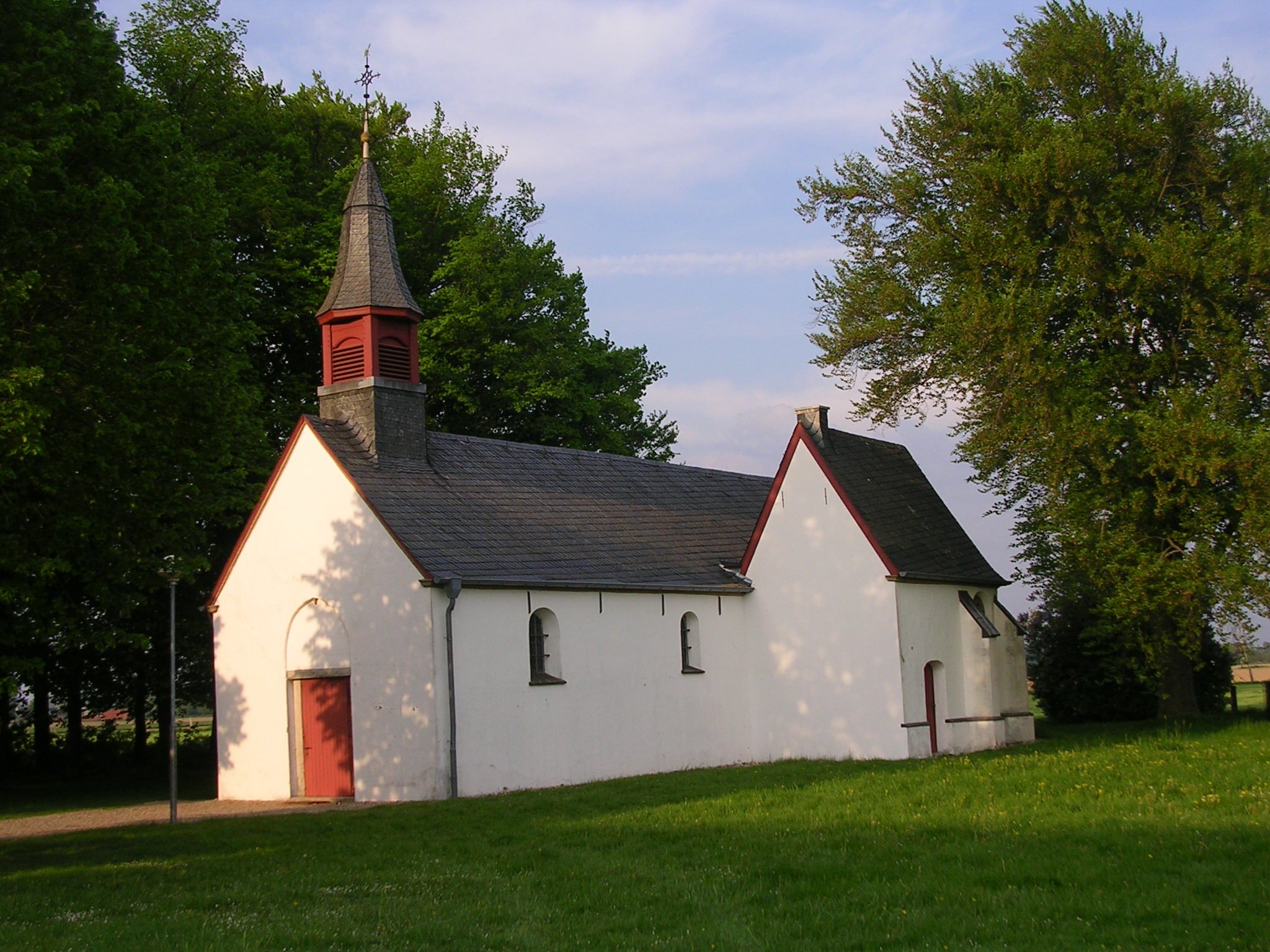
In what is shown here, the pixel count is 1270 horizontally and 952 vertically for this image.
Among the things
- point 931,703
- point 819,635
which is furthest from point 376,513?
point 931,703

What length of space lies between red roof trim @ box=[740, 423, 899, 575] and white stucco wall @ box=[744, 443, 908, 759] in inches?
3.9

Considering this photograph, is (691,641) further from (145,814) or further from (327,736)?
(145,814)


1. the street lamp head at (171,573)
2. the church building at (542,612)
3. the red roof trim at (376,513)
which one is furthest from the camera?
the church building at (542,612)

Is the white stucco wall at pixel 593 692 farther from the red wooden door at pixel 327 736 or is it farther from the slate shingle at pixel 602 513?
the red wooden door at pixel 327 736

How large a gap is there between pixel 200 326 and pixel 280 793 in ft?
28.3

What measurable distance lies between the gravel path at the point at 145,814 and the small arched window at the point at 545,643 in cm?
388

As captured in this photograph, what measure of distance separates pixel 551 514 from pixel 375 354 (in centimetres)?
463

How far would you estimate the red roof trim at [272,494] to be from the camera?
20828mm

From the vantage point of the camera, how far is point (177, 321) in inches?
679

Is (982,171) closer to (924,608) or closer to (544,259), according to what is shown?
(924,608)

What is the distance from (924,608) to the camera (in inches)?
995

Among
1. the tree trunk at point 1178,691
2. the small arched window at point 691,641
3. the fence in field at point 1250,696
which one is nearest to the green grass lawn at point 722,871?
the small arched window at point 691,641

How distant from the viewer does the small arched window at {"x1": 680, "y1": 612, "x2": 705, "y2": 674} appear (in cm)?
2545

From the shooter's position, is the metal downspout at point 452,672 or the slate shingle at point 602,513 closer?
the metal downspout at point 452,672
